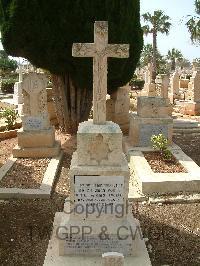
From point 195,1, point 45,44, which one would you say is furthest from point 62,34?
point 195,1

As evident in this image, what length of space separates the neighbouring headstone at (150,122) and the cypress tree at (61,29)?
1.35 meters

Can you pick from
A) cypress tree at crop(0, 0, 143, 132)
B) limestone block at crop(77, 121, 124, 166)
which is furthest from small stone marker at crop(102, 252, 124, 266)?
cypress tree at crop(0, 0, 143, 132)

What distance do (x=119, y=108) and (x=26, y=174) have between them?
4.87 m

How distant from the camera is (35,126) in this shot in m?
9.56

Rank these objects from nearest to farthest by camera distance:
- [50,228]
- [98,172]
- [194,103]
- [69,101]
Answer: [98,172], [50,228], [69,101], [194,103]

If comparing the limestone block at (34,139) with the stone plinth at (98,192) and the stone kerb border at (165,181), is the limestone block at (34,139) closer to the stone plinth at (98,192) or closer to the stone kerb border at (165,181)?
the stone kerb border at (165,181)

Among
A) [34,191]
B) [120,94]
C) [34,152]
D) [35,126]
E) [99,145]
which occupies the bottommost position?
[34,191]

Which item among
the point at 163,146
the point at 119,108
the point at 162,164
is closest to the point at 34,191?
the point at 162,164

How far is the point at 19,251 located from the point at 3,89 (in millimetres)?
25335

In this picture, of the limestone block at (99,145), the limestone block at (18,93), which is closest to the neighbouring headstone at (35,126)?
the limestone block at (99,145)

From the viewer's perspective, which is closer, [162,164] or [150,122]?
[162,164]

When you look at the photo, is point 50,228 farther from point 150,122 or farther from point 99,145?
point 150,122

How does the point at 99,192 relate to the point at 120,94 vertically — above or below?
below

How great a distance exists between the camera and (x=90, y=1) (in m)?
9.26
